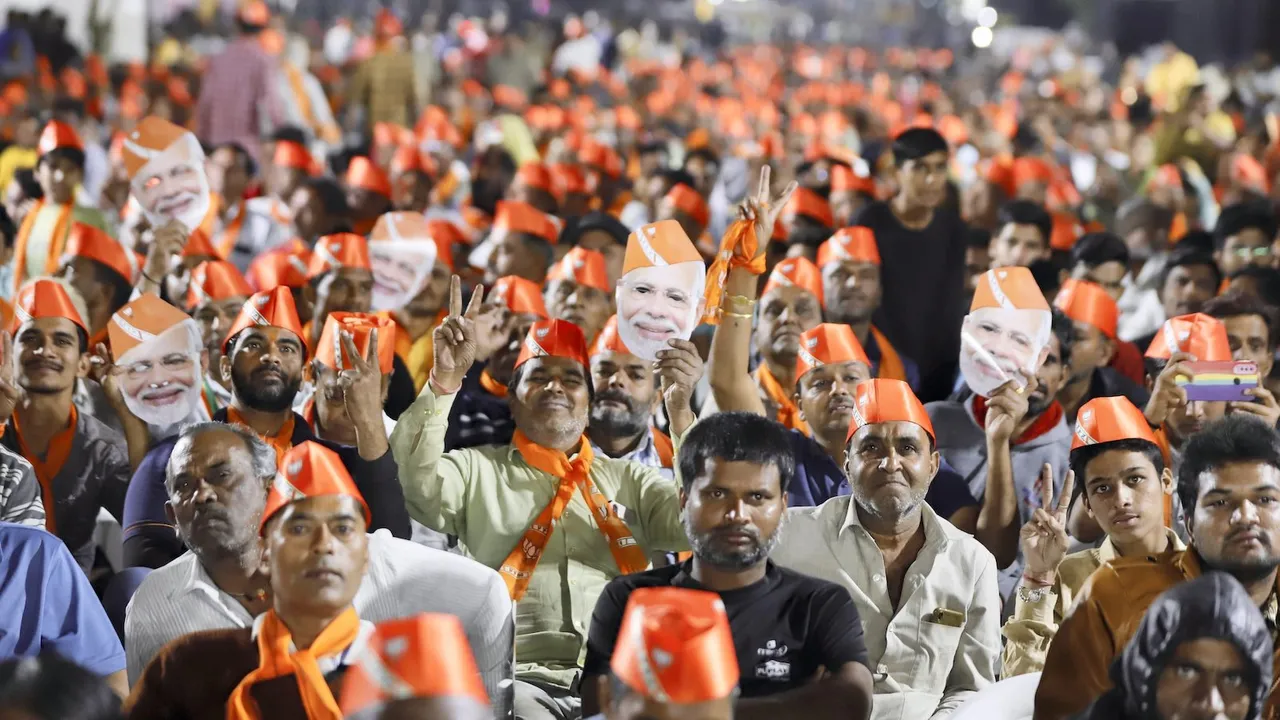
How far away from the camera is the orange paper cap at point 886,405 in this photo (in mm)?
4160

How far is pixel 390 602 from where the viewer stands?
368 centimetres

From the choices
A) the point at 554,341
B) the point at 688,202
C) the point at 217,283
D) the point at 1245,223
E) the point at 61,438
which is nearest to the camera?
the point at 554,341

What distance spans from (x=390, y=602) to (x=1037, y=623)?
1.43 metres

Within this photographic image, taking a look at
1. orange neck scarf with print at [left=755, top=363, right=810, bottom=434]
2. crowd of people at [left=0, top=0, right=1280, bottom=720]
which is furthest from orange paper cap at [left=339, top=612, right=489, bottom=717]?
orange neck scarf with print at [left=755, top=363, right=810, bottom=434]

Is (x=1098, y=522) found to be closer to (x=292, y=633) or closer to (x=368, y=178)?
(x=292, y=633)

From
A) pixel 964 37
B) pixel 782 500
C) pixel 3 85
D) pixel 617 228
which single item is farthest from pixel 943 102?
pixel 964 37

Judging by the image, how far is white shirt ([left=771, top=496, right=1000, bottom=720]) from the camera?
13.1 feet

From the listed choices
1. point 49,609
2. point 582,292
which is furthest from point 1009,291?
point 49,609

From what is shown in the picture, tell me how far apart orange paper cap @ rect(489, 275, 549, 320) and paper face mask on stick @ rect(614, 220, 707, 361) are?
728 mm

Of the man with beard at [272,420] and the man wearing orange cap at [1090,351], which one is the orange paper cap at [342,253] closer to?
the man with beard at [272,420]

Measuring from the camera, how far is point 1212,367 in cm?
478

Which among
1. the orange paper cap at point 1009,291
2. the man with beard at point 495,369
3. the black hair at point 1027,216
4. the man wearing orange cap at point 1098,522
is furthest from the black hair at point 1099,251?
the man wearing orange cap at point 1098,522

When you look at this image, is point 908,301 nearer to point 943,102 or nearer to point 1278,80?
point 943,102

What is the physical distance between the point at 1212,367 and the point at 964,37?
2887cm
